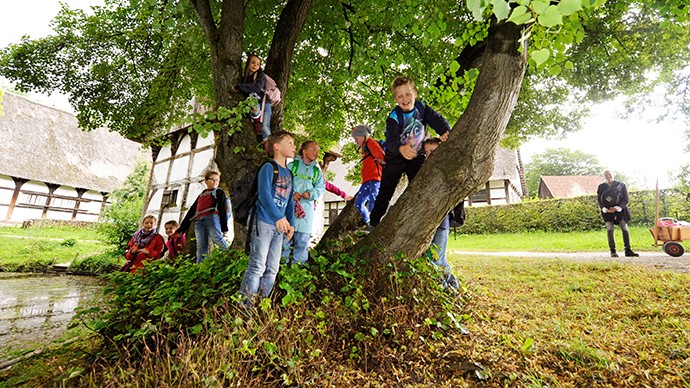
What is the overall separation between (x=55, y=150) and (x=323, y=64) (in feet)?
88.7

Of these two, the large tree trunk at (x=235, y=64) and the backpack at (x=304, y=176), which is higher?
the large tree trunk at (x=235, y=64)

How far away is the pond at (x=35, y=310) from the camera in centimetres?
352

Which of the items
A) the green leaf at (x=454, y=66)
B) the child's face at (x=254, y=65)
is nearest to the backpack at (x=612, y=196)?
the green leaf at (x=454, y=66)

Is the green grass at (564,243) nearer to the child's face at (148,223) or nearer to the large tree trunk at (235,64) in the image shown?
the large tree trunk at (235,64)

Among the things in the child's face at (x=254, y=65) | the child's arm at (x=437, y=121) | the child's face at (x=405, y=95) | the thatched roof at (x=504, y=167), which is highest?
the thatched roof at (x=504, y=167)

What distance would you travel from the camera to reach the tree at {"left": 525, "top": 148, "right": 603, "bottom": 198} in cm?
4712

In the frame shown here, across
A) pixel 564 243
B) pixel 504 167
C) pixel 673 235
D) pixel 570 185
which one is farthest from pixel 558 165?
pixel 673 235

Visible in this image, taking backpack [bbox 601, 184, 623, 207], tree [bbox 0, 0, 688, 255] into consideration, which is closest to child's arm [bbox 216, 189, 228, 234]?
tree [bbox 0, 0, 688, 255]

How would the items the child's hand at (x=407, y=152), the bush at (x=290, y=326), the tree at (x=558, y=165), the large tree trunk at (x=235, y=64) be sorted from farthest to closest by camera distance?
the tree at (x=558, y=165) → the large tree trunk at (x=235, y=64) → the child's hand at (x=407, y=152) → the bush at (x=290, y=326)

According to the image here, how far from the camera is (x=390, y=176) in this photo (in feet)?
12.7

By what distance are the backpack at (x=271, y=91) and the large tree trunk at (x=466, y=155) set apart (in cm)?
241

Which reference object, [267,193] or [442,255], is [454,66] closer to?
[442,255]

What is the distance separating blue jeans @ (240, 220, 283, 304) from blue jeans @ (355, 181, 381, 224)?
1526 mm

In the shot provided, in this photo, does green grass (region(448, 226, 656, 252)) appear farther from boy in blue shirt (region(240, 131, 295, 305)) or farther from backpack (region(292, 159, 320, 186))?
boy in blue shirt (region(240, 131, 295, 305))
